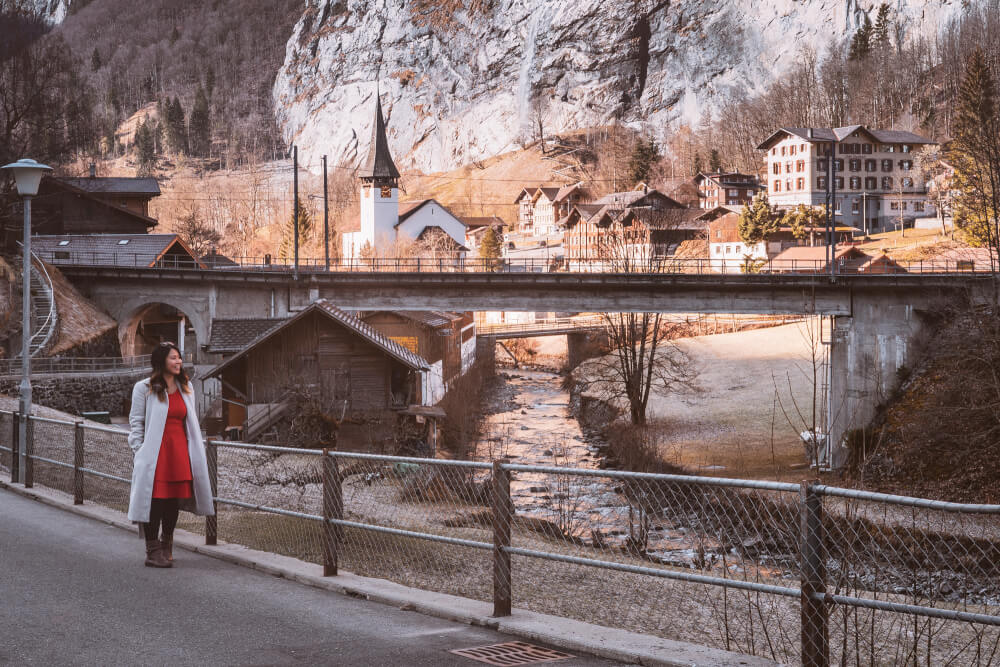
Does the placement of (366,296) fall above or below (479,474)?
above

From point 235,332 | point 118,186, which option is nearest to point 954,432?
point 235,332

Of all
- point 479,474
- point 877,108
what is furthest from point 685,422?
→ point 877,108

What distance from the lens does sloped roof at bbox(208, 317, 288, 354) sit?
40.7 meters

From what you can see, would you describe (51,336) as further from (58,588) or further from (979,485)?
(58,588)

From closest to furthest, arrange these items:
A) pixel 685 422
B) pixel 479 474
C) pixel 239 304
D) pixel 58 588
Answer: pixel 58 588
pixel 479 474
pixel 685 422
pixel 239 304

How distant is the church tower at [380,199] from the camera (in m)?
140

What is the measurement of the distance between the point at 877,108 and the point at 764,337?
355 ft

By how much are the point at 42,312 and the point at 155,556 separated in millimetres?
48678

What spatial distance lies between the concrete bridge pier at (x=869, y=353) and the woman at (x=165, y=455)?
1564 inches

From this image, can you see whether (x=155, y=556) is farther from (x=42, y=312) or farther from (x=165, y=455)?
(x=42, y=312)

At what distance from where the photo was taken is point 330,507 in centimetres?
981

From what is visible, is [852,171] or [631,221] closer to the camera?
[631,221]

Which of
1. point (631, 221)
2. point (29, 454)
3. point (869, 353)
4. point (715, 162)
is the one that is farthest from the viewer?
point (715, 162)

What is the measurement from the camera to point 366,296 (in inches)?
2095
